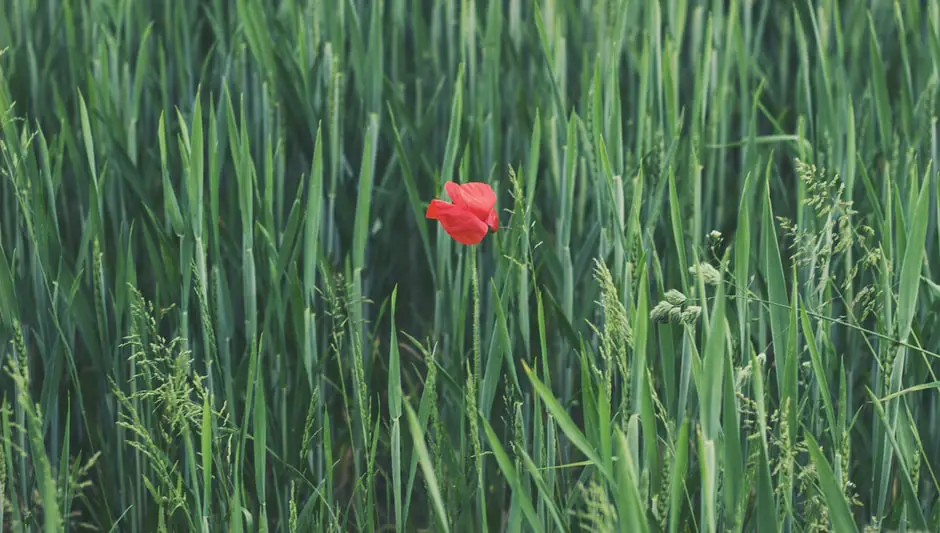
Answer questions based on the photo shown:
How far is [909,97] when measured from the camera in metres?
1.46

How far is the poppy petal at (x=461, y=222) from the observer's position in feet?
3.33

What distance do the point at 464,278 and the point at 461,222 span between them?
0.51ft

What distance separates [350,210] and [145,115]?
17.3 inches

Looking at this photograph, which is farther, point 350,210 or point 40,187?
point 350,210

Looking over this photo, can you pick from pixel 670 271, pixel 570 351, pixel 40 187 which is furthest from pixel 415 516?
pixel 40 187

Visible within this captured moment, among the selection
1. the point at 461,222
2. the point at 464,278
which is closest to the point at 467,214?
the point at 461,222

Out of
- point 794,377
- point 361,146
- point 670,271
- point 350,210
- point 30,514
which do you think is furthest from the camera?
point 361,146

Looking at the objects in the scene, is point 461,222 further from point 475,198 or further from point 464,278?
point 464,278

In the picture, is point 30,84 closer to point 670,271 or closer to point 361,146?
point 361,146

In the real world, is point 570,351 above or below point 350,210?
below

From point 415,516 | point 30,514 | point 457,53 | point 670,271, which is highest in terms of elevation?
point 457,53

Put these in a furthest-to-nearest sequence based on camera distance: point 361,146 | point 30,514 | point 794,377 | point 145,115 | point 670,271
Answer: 1. point 145,115
2. point 361,146
3. point 670,271
4. point 30,514
5. point 794,377

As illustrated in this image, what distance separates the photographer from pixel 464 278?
1.17 m

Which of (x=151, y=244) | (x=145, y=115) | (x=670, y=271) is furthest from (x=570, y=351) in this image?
(x=145, y=115)
